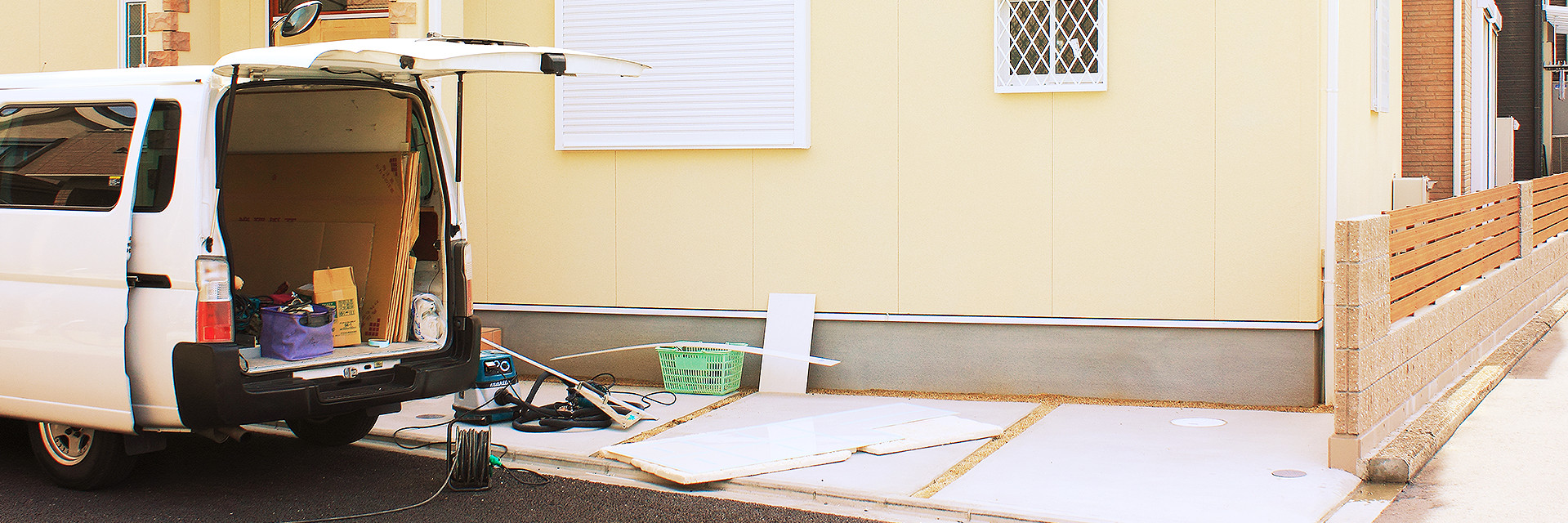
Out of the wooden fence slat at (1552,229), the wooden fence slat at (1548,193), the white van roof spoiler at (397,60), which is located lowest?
the wooden fence slat at (1552,229)

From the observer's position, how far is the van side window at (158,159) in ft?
16.9

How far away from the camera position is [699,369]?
8125 mm

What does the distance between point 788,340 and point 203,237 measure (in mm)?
4019

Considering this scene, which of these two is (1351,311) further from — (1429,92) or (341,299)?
(1429,92)

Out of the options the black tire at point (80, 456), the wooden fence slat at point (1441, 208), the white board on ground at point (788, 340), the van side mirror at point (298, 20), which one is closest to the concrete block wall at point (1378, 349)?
the wooden fence slat at point (1441, 208)

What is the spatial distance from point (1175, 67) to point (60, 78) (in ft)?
19.8

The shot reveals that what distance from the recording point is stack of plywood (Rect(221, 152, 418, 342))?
627 cm

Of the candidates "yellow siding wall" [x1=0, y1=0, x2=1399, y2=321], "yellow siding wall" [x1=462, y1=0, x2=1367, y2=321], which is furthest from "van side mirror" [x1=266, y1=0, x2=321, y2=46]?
"yellow siding wall" [x1=462, y1=0, x2=1367, y2=321]

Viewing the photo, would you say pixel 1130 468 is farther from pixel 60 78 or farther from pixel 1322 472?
pixel 60 78

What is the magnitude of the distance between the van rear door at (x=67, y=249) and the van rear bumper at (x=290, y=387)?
1.19 feet

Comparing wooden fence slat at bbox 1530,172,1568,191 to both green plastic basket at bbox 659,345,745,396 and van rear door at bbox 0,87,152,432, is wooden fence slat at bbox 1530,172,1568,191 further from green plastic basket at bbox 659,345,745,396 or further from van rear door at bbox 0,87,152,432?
van rear door at bbox 0,87,152,432

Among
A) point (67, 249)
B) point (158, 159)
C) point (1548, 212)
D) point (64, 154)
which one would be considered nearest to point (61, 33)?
point (64, 154)

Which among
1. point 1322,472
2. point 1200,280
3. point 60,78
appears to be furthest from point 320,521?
point 1200,280

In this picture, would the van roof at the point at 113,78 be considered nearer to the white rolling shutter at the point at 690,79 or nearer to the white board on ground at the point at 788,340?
the white rolling shutter at the point at 690,79
